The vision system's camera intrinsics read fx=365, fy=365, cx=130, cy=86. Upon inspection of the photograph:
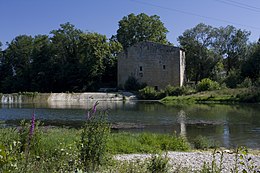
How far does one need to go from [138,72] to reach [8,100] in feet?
74.3

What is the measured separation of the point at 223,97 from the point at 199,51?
1999cm

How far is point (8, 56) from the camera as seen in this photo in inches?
2955

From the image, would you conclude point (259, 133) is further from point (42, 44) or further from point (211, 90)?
point (42, 44)

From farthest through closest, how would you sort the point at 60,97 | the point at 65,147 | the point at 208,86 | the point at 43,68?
the point at 43,68 < the point at 60,97 < the point at 208,86 < the point at 65,147

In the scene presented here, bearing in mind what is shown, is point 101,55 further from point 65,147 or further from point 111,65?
point 65,147

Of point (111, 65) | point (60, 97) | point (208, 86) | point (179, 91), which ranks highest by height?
point (111, 65)

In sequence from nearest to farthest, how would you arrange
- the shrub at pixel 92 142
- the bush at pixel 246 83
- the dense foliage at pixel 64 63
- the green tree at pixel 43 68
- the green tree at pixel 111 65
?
the shrub at pixel 92 142
the bush at pixel 246 83
the dense foliage at pixel 64 63
the green tree at pixel 111 65
the green tree at pixel 43 68

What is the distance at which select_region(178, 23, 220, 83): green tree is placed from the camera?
216 feet

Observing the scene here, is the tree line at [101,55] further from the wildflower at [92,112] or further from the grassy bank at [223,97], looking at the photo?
the wildflower at [92,112]

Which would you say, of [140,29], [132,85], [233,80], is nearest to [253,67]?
[233,80]

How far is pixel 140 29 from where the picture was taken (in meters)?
69.9

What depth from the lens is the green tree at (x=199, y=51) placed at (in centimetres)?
6594

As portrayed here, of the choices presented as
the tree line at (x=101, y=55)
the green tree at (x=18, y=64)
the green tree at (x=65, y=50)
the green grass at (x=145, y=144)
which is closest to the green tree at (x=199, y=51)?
the tree line at (x=101, y=55)

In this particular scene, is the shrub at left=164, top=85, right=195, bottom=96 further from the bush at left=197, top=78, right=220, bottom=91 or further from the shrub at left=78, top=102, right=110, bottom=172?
the shrub at left=78, top=102, right=110, bottom=172
